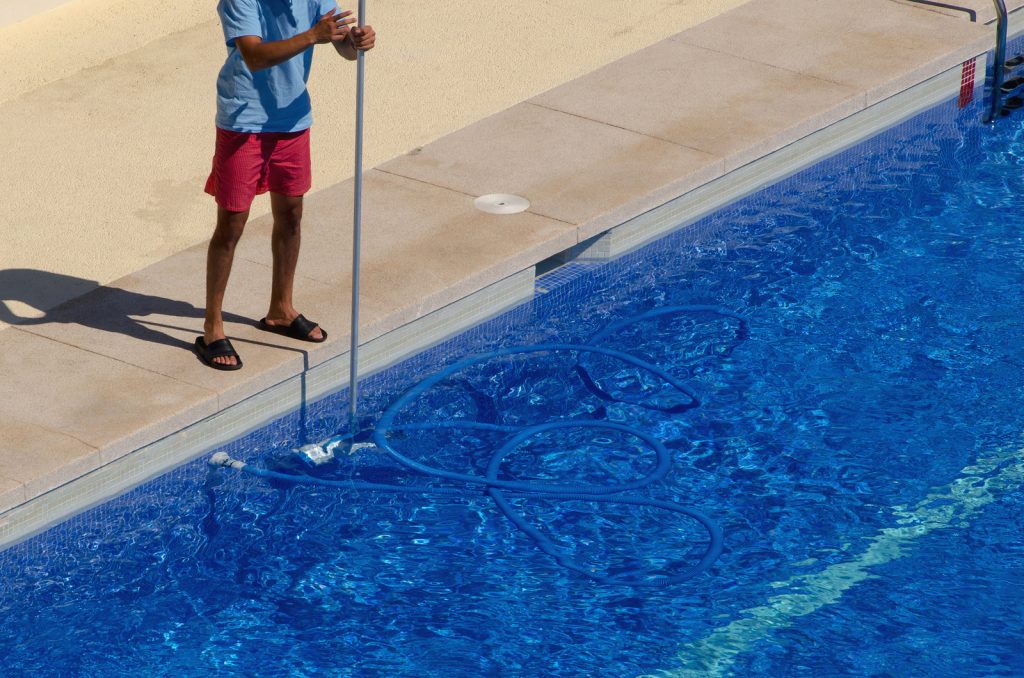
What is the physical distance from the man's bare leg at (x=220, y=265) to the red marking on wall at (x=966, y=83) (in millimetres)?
5267

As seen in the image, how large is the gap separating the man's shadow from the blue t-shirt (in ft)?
3.36

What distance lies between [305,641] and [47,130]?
4195 millimetres

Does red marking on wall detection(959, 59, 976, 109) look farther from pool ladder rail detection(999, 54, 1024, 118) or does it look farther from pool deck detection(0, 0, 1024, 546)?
pool ladder rail detection(999, 54, 1024, 118)

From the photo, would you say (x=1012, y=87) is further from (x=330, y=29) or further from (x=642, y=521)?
(x=330, y=29)

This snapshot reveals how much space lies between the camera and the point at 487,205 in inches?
340

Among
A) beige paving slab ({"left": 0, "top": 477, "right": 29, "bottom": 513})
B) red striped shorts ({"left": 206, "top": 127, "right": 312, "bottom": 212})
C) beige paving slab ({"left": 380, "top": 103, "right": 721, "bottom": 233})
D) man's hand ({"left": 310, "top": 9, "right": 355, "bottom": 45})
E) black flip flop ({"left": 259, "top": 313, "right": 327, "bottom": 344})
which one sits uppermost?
man's hand ({"left": 310, "top": 9, "right": 355, "bottom": 45})

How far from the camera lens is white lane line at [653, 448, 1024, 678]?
20.8 ft

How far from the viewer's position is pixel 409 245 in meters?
8.27

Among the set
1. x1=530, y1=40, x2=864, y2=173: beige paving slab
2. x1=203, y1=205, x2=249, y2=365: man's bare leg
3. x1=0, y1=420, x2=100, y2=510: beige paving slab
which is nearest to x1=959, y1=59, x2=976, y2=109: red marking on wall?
x1=530, y1=40, x2=864, y2=173: beige paving slab

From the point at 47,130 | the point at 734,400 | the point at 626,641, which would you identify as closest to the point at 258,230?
the point at 47,130

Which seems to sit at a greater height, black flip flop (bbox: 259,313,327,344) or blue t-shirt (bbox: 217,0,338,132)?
blue t-shirt (bbox: 217,0,338,132)

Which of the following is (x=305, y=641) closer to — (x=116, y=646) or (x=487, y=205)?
(x=116, y=646)

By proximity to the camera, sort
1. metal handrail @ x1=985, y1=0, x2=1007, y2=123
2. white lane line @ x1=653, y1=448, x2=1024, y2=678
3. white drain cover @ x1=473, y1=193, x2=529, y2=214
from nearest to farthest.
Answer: white lane line @ x1=653, y1=448, x2=1024, y2=678 → white drain cover @ x1=473, y1=193, x2=529, y2=214 → metal handrail @ x1=985, y1=0, x2=1007, y2=123

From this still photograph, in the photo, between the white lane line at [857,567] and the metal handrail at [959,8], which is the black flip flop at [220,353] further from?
the metal handrail at [959,8]
